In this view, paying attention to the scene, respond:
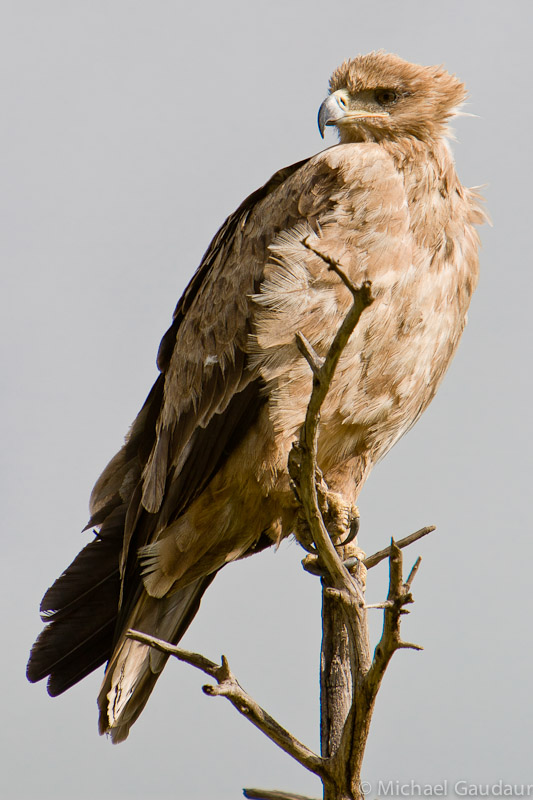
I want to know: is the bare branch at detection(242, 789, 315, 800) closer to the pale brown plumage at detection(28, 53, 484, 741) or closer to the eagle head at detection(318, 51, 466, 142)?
the pale brown plumage at detection(28, 53, 484, 741)

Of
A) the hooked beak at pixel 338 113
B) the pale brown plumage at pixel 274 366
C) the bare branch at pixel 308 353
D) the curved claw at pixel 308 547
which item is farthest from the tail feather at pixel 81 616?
the bare branch at pixel 308 353

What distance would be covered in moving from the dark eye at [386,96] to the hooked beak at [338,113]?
0.08 meters

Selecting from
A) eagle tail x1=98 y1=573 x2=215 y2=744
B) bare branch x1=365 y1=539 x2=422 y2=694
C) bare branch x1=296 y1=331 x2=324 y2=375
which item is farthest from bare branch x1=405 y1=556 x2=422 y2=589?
eagle tail x1=98 y1=573 x2=215 y2=744

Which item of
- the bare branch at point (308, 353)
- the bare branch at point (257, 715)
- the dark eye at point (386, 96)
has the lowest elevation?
the bare branch at point (257, 715)

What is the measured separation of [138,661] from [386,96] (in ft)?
11.4

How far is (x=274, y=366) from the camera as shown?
4.61 metres

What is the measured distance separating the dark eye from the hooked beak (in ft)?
0.28

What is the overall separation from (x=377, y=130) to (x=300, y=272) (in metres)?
1.10

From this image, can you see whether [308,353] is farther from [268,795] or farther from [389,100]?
[389,100]

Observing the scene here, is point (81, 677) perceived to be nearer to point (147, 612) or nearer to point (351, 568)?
point (147, 612)

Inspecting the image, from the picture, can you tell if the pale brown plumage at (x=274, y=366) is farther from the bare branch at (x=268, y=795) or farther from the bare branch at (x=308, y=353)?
the bare branch at (x=268, y=795)

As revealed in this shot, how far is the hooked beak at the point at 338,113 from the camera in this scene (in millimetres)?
5102

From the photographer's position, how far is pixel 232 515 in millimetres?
5137

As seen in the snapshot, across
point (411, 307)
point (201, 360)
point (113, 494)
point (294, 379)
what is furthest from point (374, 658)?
point (113, 494)
